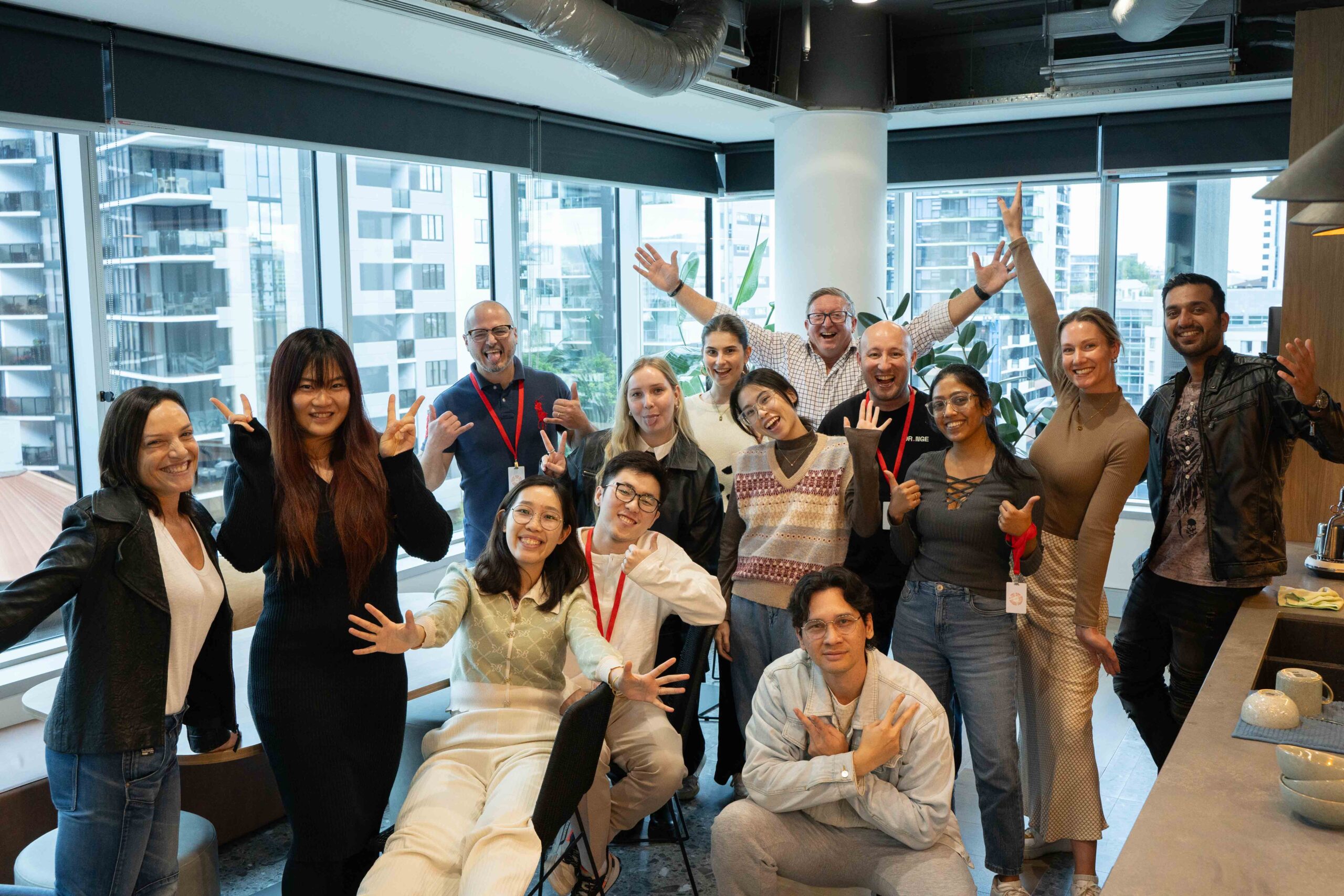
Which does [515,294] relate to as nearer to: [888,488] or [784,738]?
[888,488]

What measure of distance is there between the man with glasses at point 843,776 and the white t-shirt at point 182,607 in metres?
1.33

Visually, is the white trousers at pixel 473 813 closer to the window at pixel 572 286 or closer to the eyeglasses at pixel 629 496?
the eyeglasses at pixel 629 496

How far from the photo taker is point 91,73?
376cm

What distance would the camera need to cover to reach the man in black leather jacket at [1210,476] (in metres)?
3.03

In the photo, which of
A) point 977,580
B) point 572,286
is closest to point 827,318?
point 977,580

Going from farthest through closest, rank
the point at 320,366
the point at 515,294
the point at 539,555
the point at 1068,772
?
the point at 515,294, the point at 1068,772, the point at 539,555, the point at 320,366

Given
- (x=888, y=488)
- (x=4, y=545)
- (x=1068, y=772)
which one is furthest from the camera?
(x=888, y=488)

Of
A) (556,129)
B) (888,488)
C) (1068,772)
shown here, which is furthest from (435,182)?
(1068,772)

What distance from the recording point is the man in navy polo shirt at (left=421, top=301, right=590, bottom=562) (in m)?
3.91

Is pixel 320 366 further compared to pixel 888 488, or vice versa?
pixel 888 488

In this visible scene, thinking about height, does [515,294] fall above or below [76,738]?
above

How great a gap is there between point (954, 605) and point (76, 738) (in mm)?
2165

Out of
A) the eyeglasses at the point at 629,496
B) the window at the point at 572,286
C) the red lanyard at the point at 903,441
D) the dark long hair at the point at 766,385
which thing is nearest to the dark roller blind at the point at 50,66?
the eyeglasses at the point at 629,496

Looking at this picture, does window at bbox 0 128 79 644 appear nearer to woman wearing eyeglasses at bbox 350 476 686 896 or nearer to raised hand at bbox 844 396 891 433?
woman wearing eyeglasses at bbox 350 476 686 896
